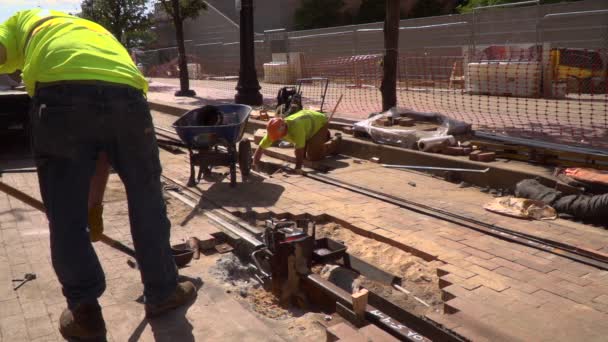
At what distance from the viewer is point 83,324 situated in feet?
9.67

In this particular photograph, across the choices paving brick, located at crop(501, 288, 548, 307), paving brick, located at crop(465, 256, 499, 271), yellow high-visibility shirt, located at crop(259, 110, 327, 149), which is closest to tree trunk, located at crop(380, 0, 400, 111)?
yellow high-visibility shirt, located at crop(259, 110, 327, 149)

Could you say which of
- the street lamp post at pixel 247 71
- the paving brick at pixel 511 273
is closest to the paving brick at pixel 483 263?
the paving brick at pixel 511 273

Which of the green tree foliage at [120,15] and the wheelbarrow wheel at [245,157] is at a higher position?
the green tree foliage at [120,15]

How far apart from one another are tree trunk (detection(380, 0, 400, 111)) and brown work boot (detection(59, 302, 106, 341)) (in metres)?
7.49

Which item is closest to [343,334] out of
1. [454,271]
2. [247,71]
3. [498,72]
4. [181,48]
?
[454,271]

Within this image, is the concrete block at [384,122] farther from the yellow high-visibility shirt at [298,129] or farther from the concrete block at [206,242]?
the concrete block at [206,242]

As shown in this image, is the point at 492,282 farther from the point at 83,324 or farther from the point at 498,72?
the point at 498,72

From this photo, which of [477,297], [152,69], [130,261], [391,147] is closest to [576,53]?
[391,147]

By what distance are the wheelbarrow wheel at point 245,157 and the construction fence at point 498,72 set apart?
149 inches

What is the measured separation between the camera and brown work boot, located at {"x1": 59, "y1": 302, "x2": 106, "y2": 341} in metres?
2.94

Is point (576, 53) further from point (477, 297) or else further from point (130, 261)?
point (130, 261)

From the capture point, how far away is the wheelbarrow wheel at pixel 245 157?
714 centimetres

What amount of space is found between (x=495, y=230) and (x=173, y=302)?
3054 mm

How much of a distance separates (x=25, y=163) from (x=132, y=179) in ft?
20.7
